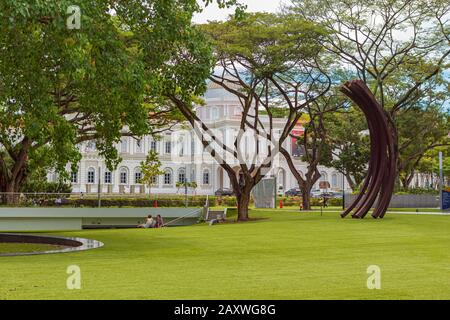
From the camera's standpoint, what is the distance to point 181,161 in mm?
82688

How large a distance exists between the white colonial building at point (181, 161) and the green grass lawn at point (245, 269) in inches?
2341

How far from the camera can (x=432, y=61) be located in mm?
35656

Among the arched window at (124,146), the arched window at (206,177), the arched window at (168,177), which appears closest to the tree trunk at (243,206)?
the arched window at (168,177)

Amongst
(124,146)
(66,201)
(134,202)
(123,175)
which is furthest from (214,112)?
(66,201)

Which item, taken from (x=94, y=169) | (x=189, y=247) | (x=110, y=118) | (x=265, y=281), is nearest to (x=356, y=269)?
(x=265, y=281)

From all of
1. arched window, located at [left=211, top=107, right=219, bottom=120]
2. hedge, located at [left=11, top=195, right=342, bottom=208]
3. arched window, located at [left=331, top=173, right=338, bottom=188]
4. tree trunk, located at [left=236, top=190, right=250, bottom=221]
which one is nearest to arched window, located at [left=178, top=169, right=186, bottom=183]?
arched window, located at [left=211, top=107, right=219, bottom=120]

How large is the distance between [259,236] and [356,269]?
29.3 ft

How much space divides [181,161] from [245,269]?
72.4 meters

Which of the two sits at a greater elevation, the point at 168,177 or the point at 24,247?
the point at 168,177

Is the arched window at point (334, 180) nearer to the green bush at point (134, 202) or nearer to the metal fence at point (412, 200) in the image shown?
the green bush at point (134, 202)

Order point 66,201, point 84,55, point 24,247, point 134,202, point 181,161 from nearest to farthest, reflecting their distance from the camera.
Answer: point 84,55, point 24,247, point 66,201, point 134,202, point 181,161

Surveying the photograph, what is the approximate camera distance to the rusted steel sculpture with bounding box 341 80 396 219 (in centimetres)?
2608

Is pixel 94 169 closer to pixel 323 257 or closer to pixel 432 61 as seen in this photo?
pixel 432 61

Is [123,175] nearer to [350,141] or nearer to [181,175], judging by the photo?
[181,175]
